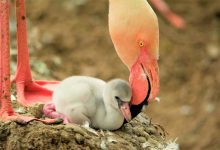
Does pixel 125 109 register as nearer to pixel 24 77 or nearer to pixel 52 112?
pixel 52 112

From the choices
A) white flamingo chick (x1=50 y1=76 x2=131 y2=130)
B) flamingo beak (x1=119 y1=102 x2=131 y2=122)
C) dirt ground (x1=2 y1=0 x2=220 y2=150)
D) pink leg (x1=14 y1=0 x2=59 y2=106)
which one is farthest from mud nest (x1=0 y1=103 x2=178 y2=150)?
dirt ground (x1=2 y1=0 x2=220 y2=150)

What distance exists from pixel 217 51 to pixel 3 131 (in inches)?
206

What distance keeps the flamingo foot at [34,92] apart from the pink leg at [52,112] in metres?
0.29

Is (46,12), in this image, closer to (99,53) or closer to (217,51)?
(99,53)

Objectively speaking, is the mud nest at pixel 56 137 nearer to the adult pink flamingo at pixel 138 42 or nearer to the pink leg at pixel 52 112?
the pink leg at pixel 52 112

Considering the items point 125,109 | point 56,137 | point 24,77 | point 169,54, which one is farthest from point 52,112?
point 169,54

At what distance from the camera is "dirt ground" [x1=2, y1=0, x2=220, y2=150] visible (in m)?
8.46

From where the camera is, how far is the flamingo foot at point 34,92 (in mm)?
5453

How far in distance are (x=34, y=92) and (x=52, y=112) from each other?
24.0 inches

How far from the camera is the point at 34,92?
221 inches

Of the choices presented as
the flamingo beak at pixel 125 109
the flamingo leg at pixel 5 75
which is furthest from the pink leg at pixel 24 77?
the flamingo beak at pixel 125 109

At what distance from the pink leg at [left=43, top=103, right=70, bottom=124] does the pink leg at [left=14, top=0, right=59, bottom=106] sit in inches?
10.1

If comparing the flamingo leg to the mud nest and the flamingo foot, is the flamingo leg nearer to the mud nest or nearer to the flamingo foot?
the mud nest

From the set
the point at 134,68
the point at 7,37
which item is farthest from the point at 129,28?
the point at 7,37
